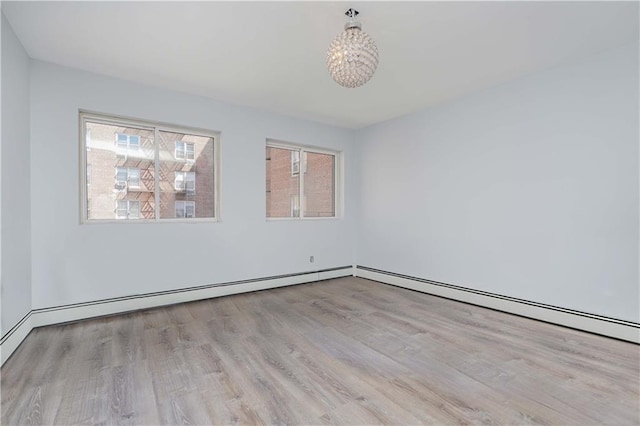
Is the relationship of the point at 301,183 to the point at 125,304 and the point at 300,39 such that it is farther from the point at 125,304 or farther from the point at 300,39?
the point at 125,304

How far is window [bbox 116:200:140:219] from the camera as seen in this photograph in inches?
134

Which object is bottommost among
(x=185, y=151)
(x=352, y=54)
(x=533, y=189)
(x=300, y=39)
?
(x=533, y=189)

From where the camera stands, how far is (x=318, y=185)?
17.1 feet

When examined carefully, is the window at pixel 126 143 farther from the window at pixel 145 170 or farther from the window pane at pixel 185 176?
the window pane at pixel 185 176

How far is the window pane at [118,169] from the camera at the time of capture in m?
3.29

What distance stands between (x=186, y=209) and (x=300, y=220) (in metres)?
1.69

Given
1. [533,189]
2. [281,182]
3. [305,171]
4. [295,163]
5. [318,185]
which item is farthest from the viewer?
[318,185]

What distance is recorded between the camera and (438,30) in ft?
7.93

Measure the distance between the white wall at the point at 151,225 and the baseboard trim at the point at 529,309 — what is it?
1.44 metres

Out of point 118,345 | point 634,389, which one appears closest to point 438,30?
point 634,389

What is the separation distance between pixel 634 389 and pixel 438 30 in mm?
2795

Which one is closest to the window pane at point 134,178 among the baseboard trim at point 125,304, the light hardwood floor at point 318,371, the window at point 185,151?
the window at point 185,151

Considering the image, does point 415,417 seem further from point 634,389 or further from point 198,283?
point 198,283

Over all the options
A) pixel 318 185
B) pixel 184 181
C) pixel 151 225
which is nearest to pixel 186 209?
pixel 184 181
